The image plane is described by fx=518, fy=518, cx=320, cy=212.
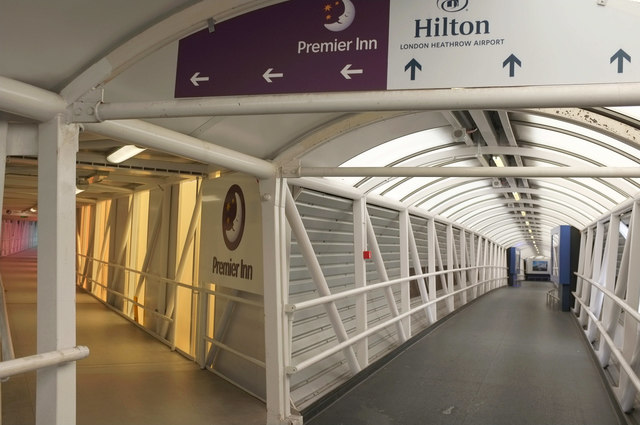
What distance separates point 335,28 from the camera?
8.64 ft

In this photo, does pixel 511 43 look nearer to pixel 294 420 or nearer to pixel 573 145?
pixel 294 420

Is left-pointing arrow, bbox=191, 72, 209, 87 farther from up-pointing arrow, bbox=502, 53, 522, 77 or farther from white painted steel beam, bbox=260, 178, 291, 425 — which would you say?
white painted steel beam, bbox=260, 178, 291, 425

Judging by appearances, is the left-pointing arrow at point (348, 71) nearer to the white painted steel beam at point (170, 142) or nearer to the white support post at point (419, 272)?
the white painted steel beam at point (170, 142)

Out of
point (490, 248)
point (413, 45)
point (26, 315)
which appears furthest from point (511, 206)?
point (413, 45)

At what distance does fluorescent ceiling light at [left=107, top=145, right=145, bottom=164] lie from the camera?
5.72 m

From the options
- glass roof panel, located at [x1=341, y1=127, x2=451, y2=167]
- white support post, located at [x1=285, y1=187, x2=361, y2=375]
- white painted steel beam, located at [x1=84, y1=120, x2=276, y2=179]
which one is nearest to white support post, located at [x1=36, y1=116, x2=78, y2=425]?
white painted steel beam, located at [x1=84, y1=120, x2=276, y2=179]

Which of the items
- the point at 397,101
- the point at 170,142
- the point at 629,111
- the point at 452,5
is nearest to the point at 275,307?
the point at 170,142

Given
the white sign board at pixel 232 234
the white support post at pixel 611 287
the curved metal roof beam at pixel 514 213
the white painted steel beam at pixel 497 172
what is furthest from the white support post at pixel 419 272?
the curved metal roof beam at pixel 514 213

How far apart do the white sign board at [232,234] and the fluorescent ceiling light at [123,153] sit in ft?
2.87

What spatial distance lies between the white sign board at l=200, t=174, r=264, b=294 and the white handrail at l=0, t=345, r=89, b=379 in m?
2.43

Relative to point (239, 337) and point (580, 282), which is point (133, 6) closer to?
point (239, 337)

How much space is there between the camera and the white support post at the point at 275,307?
4387 millimetres

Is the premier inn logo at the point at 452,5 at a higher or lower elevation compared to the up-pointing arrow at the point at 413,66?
higher

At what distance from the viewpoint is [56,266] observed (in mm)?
2611
